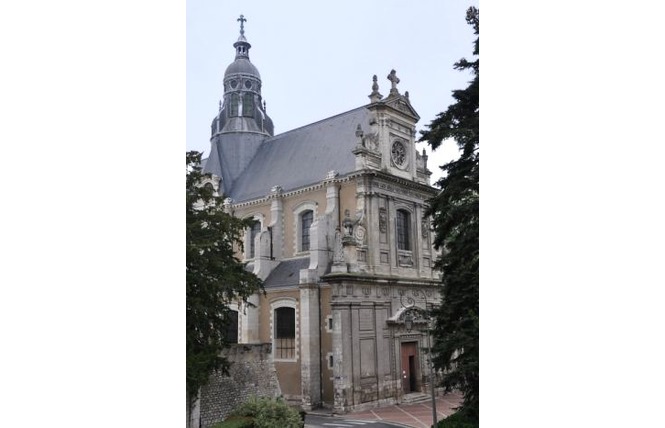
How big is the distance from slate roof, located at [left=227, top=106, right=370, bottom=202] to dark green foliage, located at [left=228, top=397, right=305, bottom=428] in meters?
14.3

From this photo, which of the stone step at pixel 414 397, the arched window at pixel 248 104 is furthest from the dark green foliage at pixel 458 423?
the arched window at pixel 248 104

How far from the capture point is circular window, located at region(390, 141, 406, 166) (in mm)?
29544

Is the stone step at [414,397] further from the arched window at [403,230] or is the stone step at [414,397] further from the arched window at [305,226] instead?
the arched window at [305,226]

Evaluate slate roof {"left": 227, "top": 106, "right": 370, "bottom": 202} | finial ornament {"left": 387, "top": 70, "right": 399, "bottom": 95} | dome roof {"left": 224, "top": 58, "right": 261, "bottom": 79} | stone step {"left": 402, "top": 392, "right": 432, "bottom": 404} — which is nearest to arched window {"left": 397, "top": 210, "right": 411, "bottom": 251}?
slate roof {"left": 227, "top": 106, "right": 370, "bottom": 202}

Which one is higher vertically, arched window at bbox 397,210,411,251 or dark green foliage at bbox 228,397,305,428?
arched window at bbox 397,210,411,251

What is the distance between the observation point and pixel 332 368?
2561 cm

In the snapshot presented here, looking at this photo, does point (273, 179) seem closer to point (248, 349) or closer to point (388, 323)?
point (388, 323)

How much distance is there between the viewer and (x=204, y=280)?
1444 centimetres

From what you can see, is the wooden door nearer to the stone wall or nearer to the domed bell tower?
the stone wall

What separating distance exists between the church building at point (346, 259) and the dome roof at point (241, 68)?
8.99 m

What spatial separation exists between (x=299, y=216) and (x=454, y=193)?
634 inches
